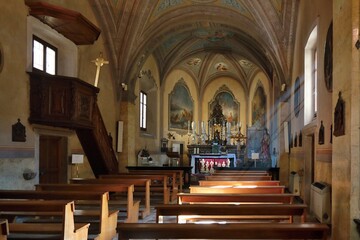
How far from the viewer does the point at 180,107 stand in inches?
1003

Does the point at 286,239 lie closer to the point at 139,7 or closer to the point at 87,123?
the point at 87,123

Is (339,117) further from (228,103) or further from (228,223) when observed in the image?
(228,103)

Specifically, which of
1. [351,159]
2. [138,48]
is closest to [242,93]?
[138,48]

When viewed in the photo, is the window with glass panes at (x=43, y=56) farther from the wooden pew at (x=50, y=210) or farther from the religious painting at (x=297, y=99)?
the religious painting at (x=297, y=99)

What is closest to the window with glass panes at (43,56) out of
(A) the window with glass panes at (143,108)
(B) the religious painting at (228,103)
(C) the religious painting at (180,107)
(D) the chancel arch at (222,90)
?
(A) the window with glass panes at (143,108)

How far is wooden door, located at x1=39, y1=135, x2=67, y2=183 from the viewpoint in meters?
11.0

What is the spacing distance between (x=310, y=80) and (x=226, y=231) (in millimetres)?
8865

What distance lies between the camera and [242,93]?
27.6 metres

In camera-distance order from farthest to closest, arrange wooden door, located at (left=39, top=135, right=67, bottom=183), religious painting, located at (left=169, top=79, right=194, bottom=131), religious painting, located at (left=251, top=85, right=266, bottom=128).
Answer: religious painting, located at (left=169, top=79, right=194, bottom=131)
religious painting, located at (left=251, top=85, right=266, bottom=128)
wooden door, located at (left=39, top=135, right=67, bottom=183)

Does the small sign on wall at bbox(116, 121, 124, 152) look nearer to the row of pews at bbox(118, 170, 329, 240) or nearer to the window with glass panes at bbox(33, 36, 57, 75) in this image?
the window with glass panes at bbox(33, 36, 57, 75)

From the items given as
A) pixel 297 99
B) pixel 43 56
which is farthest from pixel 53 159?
pixel 297 99

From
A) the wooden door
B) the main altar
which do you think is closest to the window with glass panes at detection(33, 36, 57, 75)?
the wooden door

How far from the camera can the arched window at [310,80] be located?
11595 millimetres

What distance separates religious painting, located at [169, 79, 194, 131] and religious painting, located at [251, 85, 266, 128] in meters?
3.87
